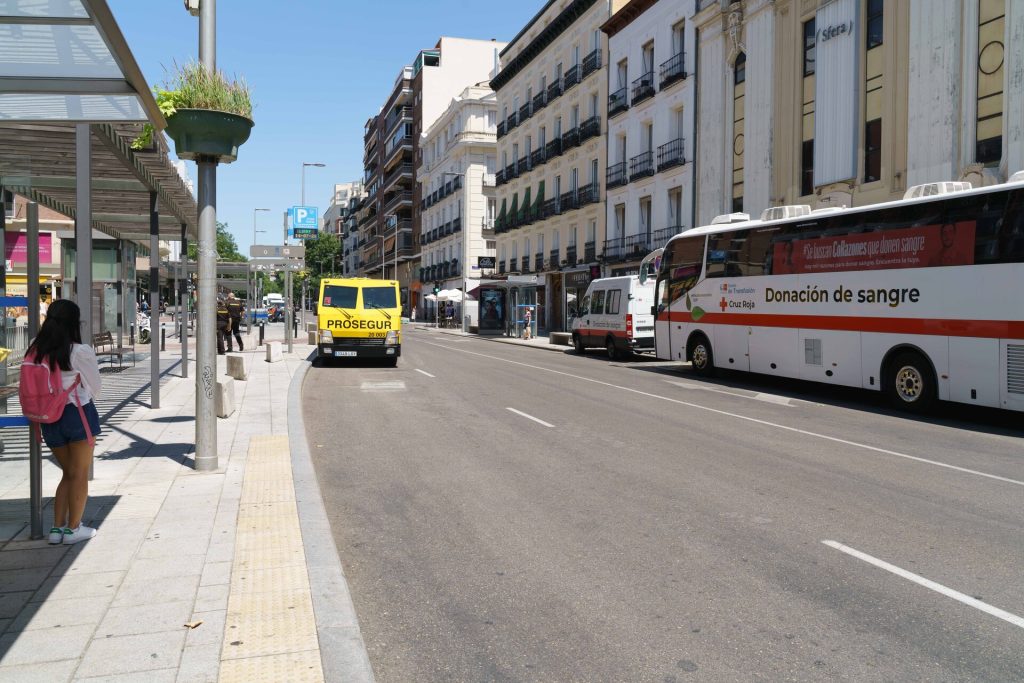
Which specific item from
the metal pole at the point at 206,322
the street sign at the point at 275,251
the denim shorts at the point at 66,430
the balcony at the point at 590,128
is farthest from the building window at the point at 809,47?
the denim shorts at the point at 66,430

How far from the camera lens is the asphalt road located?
3.96m

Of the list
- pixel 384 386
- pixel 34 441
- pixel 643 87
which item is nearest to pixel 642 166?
pixel 643 87

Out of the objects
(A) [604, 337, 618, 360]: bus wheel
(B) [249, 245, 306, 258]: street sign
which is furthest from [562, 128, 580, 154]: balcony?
(B) [249, 245, 306, 258]: street sign

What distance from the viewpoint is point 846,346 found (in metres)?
15.0

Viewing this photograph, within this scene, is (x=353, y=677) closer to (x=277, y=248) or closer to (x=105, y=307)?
(x=105, y=307)

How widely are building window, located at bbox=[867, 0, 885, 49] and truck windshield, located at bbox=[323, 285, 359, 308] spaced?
1617cm

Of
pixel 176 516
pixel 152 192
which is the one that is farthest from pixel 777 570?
pixel 152 192

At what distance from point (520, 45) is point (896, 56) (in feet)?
118

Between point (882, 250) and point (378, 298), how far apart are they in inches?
492

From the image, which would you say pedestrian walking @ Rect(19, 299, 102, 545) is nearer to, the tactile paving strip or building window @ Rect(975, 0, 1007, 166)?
the tactile paving strip

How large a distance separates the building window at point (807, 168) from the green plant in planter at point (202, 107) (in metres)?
21.6

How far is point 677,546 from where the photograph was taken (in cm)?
566

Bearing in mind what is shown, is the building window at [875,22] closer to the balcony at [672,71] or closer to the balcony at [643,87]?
the balcony at [672,71]

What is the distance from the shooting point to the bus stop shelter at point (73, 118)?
15.3 ft
